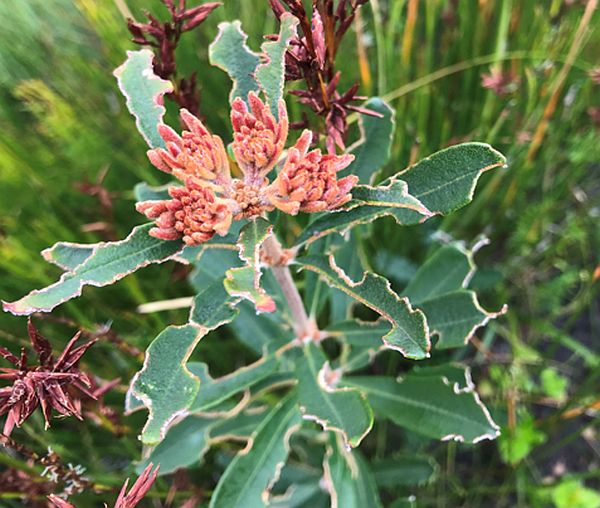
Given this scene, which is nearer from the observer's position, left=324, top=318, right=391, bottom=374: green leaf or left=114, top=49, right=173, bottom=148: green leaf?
left=114, top=49, right=173, bottom=148: green leaf

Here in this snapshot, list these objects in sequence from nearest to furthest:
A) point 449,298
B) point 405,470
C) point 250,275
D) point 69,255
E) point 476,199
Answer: point 250,275 → point 69,255 → point 449,298 → point 405,470 → point 476,199

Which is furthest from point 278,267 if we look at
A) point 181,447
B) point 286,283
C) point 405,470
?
point 405,470

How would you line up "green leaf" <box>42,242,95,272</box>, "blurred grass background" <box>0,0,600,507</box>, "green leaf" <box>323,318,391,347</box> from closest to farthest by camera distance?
"green leaf" <box>42,242,95,272</box> < "green leaf" <box>323,318,391,347</box> < "blurred grass background" <box>0,0,600,507</box>

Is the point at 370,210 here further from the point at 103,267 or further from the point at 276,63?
the point at 103,267

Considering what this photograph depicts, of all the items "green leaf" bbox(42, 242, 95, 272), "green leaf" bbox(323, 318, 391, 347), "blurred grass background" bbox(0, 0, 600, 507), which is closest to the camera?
"green leaf" bbox(42, 242, 95, 272)

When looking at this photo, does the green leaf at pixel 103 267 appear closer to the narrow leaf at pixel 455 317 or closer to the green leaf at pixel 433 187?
the green leaf at pixel 433 187

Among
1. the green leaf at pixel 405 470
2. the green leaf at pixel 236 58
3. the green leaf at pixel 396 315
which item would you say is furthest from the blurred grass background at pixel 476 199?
the green leaf at pixel 396 315

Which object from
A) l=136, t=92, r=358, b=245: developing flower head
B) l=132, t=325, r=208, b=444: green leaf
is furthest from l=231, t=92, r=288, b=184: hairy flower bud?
l=132, t=325, r=208, b=444: green leaf

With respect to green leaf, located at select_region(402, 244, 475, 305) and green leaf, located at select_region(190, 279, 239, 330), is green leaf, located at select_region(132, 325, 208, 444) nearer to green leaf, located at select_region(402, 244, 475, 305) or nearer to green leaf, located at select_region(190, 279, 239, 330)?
green leaf, located at select_region(190, 279, 239, 330)
